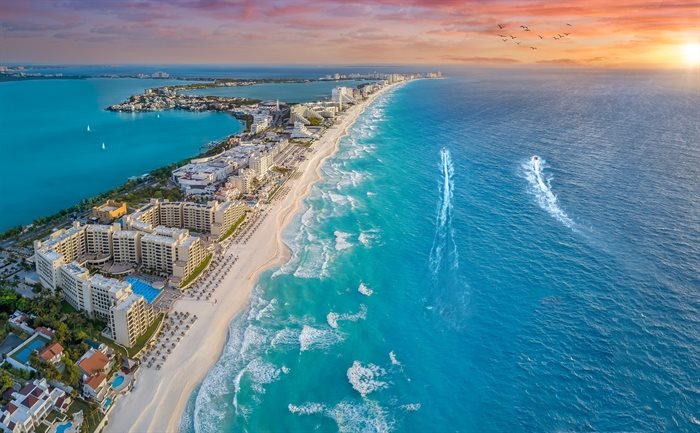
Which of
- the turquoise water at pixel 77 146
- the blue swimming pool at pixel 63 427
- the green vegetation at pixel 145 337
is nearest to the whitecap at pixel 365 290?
the green vegetation at pixel 145 337

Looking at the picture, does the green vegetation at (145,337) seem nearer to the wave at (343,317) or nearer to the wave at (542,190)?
the wave at (343,317)

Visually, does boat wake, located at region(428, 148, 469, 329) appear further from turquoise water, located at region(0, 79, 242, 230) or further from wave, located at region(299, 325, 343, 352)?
turquoise water, located at region(0, 79, 242, 230)

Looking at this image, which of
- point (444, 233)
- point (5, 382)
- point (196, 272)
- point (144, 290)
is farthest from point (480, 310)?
point (5, 382)

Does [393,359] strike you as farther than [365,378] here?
Yes

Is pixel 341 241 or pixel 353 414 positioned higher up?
pixel 341 241

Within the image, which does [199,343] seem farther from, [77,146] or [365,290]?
[77,146]

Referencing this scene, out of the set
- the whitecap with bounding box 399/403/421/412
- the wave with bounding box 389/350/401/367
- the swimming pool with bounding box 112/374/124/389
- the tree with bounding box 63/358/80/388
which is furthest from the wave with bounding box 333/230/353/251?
the tree with bounding box 63/358/80/388
